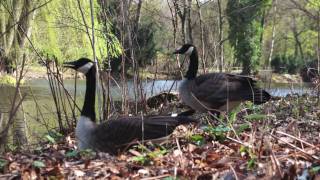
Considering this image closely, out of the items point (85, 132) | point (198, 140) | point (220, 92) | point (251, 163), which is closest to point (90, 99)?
point (85, 132)

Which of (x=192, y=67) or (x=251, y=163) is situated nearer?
(x=251, y=163)

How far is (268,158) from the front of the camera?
352cm

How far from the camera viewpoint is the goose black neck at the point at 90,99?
222 inches

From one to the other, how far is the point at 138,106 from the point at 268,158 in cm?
546

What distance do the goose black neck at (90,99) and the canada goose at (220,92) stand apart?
2.02 metres

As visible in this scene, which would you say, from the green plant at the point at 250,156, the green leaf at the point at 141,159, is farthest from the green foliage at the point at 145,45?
the green plant at the point at 250,156

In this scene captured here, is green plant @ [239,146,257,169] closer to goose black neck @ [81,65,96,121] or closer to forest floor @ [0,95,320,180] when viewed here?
forest floor @ [0,95,320,180]

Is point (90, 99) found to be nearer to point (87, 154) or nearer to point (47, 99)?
A: point (87, 154)

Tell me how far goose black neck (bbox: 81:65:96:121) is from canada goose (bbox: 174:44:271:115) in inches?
79.4

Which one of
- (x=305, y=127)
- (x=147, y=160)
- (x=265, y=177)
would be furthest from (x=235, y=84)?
(x=265, y=177)

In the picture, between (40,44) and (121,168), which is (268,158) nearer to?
(121,168)

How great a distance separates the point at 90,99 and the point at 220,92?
99.0 inches

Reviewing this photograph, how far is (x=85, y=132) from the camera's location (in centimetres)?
534

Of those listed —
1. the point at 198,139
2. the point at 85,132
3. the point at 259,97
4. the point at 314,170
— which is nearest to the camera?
the point at 314,170
